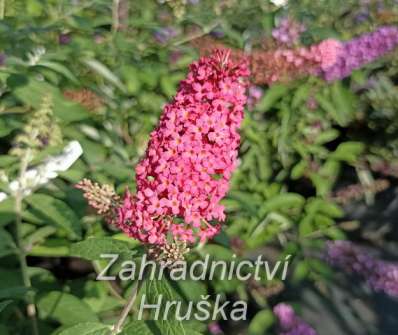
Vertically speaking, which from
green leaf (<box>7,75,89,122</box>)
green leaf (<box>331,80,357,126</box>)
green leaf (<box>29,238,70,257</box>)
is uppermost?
green leaf (<box>7,75,89,122</box>)

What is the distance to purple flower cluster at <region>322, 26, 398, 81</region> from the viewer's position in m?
3.32

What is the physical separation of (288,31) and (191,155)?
2305 millimetres

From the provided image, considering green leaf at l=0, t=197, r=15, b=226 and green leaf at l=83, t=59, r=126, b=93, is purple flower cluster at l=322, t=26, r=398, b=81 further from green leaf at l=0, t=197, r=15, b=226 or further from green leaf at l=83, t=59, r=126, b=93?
green leaf at l=0, t=197, r=15, b=226

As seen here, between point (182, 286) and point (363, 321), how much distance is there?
128 cm

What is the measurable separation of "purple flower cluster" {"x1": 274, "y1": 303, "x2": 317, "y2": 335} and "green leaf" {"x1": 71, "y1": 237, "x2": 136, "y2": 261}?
1.25 metres

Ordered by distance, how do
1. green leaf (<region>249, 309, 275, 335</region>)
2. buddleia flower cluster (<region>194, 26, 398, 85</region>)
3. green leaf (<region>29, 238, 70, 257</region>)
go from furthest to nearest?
1. buddleia flower cluster (<region>194, 26, 398, 85</region>)
2. green leaf (<region>249, 309, 275, 335</region>)
3. green leaf (<region>29, 238, 70, 257</region>)

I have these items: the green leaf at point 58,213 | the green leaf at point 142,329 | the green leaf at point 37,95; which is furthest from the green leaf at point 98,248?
the green leaf at point 37,95

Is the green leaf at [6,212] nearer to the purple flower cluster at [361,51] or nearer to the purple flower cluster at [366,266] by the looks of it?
the purple flower cluster at [366,266]

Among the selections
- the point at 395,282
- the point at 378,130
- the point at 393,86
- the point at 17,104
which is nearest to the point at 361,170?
the point at 378,130

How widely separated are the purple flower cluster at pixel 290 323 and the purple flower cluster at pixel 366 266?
310 millimetres

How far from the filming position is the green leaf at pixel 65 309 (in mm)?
1755

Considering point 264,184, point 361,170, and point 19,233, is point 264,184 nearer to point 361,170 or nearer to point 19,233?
point 361,170

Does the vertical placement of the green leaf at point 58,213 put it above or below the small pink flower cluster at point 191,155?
below

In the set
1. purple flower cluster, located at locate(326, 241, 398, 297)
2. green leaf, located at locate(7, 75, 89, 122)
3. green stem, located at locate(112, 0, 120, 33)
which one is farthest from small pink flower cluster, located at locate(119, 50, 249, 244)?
green stem, located at locate(112, 0, 120, 33)
